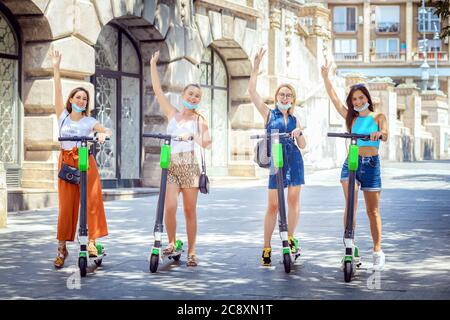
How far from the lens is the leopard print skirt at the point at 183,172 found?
8.53 metres

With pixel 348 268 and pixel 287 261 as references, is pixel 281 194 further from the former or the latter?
pixel 348 268

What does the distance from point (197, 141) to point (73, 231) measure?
53.6 inches

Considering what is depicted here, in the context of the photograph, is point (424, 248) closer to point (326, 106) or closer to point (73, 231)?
point (73, 231)

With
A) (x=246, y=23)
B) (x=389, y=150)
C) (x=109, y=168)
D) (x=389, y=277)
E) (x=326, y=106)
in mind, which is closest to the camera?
(x=389, y=277)

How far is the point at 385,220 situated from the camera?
12.4m

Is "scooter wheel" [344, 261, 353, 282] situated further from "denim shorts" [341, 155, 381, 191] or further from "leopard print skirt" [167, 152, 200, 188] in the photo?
"leopard print skirt" [167, 152, 200, 188]

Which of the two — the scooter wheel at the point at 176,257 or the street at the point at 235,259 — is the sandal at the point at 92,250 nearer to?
the street at the point at 235,259

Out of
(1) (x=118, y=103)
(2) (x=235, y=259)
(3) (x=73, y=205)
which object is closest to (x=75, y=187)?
(3) (x=73, y=205)

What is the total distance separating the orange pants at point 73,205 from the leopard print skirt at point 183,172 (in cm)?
67

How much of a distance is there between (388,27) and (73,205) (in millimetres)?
76076

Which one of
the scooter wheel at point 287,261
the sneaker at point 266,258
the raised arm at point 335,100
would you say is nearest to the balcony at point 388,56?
the raised arm at point 335,100

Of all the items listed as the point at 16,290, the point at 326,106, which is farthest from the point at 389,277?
the point at 326,106

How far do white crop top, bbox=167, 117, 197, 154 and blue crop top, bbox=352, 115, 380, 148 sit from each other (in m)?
1.44

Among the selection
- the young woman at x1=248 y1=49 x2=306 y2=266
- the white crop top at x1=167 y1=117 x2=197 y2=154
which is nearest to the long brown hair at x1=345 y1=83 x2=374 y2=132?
the young woman at x1=248 y1=49 x2=306 y2=266
